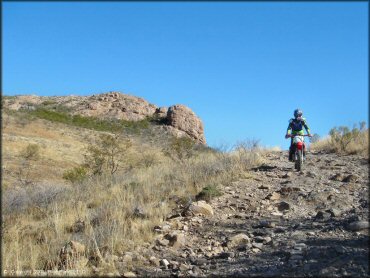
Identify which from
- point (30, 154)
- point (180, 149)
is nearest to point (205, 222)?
point (180, 149)

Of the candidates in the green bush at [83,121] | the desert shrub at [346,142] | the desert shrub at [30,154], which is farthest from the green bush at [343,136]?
the green bush at [83,121]

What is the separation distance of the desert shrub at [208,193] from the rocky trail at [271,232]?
9cm

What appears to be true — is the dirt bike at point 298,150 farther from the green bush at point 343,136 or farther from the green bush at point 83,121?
the green bush at point 83,121

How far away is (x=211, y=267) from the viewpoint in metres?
5.73

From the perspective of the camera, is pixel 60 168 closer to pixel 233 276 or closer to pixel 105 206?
pixel 105 206

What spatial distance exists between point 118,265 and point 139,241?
86 cm

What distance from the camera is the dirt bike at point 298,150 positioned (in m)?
12.2

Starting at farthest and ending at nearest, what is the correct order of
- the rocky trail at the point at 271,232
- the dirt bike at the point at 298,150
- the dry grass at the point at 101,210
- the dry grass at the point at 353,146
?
the dry grass at the point at 353,146 → the dirt bike at the point at 298,150 → the dry grass at the point at 101,210 → the rocky trail at the point at 271,232

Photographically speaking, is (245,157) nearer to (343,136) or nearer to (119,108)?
(343,136)

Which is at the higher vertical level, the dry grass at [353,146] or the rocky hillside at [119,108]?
the rocky hillside at [119,108]

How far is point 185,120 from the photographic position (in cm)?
4241

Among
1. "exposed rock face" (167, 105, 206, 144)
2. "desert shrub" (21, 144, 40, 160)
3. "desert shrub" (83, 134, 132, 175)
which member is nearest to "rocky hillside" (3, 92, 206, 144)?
"exposed rock face" (167, 105, 206, 144)

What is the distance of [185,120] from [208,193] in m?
33.4

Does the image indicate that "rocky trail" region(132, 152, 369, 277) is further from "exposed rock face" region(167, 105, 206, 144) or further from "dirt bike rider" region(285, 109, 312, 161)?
"exposed rock face" region(167, 105, 206, 144)
